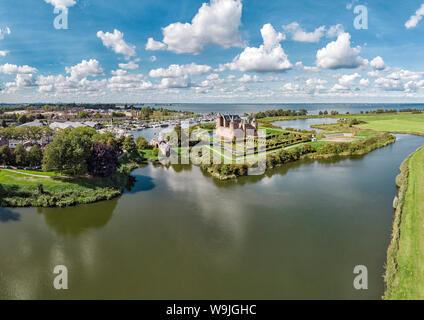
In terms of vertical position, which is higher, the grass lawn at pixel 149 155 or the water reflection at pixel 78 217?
the grass lawn at pixel 149 155

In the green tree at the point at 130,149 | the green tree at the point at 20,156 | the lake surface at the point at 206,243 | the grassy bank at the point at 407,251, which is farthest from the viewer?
the green tree at the point at 130,149

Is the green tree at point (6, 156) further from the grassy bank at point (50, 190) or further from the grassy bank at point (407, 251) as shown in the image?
the grassy bank at point (407, 251)

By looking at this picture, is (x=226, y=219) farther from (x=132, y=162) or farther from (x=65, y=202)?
(x=132, y=162)
